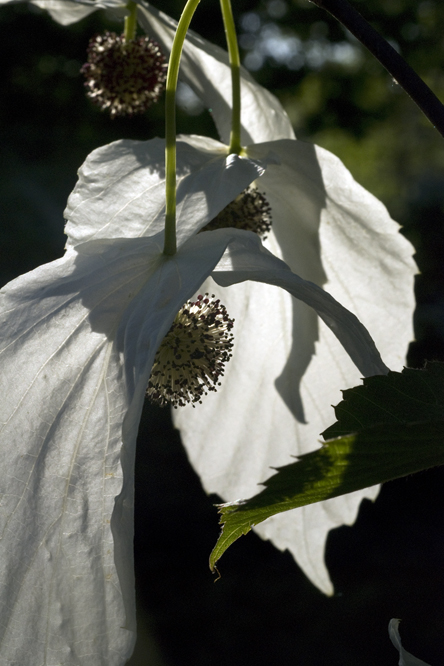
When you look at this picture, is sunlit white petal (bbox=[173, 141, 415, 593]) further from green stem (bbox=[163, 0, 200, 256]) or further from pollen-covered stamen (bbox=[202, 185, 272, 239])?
green stem (bbox=[163, 0, 200, 256])

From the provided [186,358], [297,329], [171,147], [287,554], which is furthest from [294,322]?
[287,554]

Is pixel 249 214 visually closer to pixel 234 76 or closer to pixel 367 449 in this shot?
pixel 234 76

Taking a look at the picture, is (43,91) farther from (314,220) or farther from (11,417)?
(11,417)

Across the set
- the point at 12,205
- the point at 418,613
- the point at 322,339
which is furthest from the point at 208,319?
the point at 418,613

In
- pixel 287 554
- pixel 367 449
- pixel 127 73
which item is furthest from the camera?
pixel 287 554

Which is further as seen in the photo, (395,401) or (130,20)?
(130,20)

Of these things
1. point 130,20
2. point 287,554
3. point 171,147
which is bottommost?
point 287,554
